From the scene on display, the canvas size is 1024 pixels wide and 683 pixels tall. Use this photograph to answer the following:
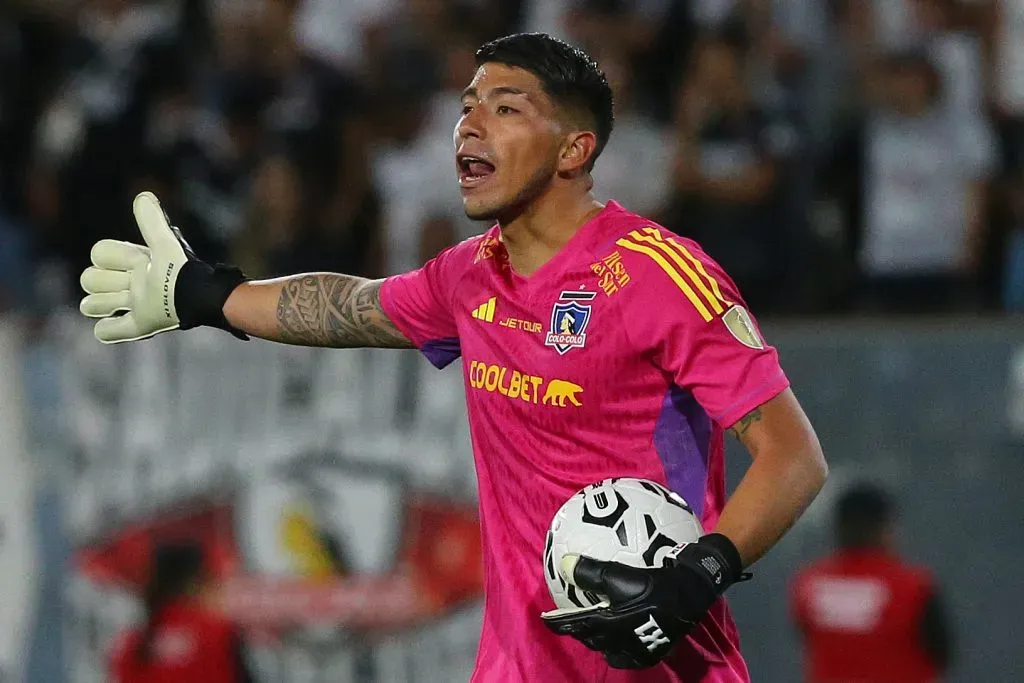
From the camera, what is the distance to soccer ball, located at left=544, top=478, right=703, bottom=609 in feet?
13.5

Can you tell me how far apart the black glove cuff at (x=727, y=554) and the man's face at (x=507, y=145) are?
1125 mm

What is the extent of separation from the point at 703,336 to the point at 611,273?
1.19 ft

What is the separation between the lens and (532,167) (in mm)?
4625

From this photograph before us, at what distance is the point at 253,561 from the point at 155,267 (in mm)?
4045

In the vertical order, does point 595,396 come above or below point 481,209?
below

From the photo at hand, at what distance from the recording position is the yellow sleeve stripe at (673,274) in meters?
4.20

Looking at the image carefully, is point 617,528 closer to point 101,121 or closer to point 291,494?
point 291,494

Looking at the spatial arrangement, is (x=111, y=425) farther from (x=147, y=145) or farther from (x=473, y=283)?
(x=473, y=283)

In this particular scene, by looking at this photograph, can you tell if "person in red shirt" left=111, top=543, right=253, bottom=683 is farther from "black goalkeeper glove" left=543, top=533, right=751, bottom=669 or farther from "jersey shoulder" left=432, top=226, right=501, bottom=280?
"black goalkeeper glove" left=543, top=533, right=751, bottom=669

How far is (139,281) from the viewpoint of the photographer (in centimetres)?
519

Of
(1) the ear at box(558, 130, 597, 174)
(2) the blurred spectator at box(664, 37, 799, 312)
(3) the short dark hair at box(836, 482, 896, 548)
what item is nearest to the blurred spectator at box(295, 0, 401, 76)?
(2) the blurred spectator at box(664, 37, 799, 312)

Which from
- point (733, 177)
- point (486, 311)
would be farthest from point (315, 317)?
point (733, 177)

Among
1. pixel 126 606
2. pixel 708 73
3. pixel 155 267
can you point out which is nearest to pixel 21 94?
pixel 126 606

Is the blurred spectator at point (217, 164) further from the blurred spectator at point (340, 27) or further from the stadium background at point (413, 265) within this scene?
the blurred spectator at point (340, 27)
